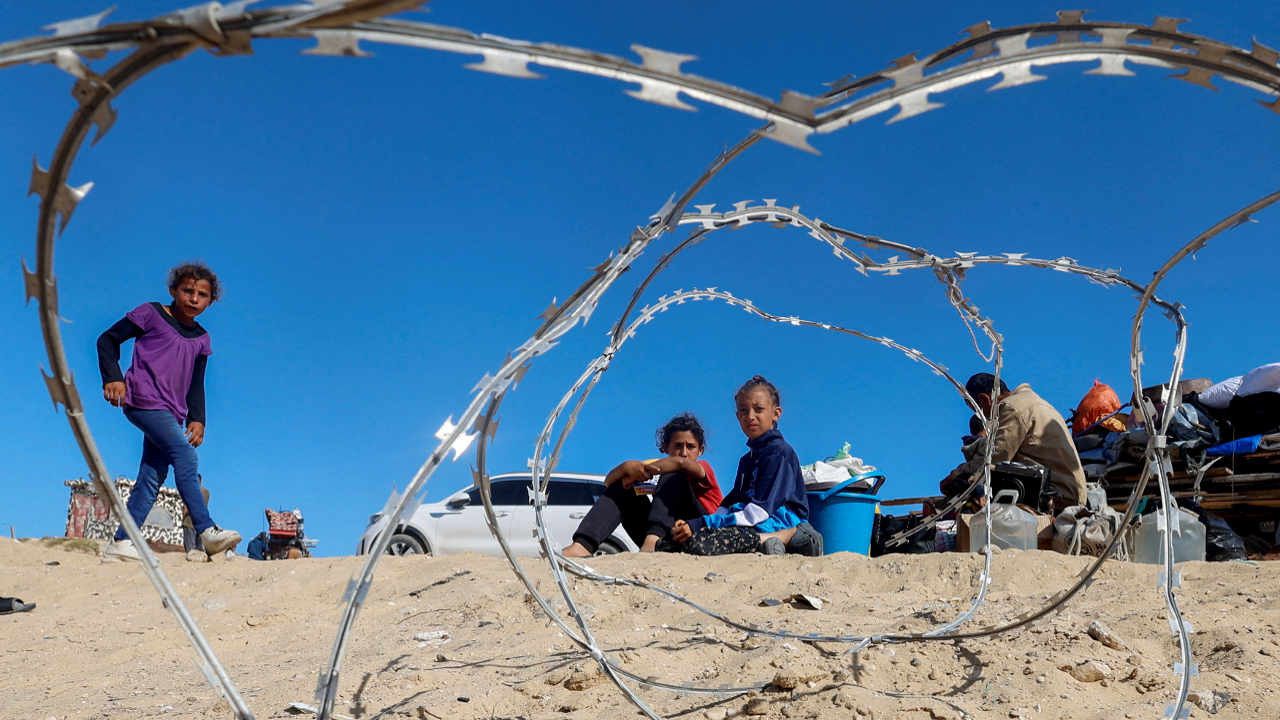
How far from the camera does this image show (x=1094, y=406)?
7.66m

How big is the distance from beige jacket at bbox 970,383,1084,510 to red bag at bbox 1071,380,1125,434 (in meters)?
2.05

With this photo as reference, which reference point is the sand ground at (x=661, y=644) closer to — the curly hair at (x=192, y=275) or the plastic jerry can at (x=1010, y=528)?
the plastic jerry can at (x=1010, y=528)

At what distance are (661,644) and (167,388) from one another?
12.8 feet

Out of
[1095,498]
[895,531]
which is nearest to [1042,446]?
[1095,498]

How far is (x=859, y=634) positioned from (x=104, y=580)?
15.0 ft

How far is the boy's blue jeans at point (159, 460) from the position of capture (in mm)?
5172

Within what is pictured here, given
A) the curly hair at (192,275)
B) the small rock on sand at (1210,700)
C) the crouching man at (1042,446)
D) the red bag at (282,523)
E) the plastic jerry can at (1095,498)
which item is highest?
the curly hair at (192,275)

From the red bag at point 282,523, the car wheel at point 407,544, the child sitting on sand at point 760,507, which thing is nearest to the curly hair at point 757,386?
the child sitting on sand at point 760,507

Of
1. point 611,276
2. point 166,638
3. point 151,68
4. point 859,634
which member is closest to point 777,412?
point 859,634

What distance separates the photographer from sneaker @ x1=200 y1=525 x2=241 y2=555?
539cm

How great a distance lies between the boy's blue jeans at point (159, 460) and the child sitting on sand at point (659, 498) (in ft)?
7.92

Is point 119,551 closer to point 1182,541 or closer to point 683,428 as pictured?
point 683,428

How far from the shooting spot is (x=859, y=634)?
9.93 ft

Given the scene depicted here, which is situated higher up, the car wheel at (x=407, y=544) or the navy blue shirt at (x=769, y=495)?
the navy blue shirt at (x=769, y=495)
